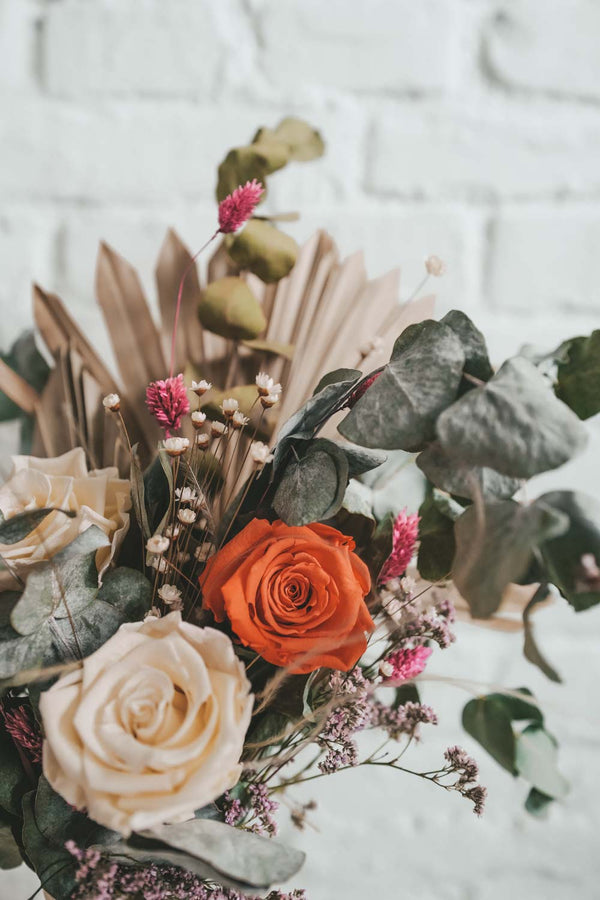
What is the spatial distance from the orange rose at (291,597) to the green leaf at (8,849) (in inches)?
7.5

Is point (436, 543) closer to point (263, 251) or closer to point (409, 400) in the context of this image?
point (409, 400)

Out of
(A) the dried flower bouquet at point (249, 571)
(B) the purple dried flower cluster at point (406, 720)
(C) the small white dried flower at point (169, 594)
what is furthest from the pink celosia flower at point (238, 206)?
(B) the purple dried flower cluster at point (406, 720)

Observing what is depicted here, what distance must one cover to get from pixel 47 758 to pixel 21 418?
→ 0.34m

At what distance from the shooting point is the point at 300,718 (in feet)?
1.35

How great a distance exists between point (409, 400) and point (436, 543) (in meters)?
0.12

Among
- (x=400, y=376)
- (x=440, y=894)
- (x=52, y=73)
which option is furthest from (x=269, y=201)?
(x=440, y=894)

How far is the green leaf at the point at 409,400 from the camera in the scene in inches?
13.7

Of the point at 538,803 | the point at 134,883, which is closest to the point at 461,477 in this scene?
the point at 134,883

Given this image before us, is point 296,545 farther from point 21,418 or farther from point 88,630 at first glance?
point 21,418

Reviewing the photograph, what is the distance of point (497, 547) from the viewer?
1.06 ft

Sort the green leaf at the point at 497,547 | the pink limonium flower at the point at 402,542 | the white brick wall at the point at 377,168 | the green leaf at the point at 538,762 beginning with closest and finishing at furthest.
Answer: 1. the green leaf at the point at 497,547
2. the pink limonium flower at the point at 402,542
3. the green leaf at the point at 538,762
4. the white brick wall at the point at 377,168

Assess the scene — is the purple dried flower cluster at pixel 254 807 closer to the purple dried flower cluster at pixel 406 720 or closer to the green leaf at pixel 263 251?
the purple dried flower cluster at pixel 406 720

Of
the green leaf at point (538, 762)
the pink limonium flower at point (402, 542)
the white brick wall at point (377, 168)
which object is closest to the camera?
the pink limonium flower at point (402, 542)

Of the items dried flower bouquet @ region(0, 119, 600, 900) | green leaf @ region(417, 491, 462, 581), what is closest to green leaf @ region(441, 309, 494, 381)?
dried flower bouquet @ region(0, 119, 600, 900)
